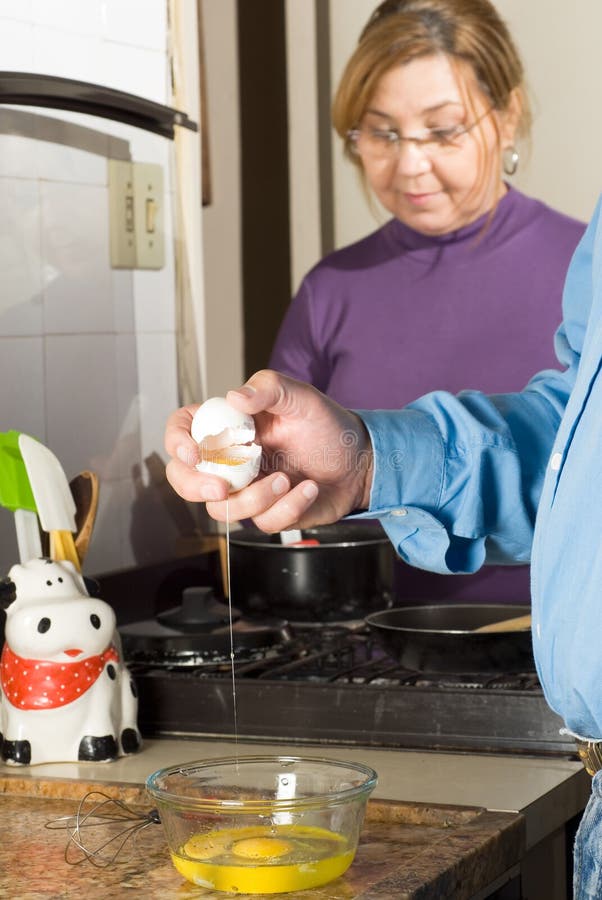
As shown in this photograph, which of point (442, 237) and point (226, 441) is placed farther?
point (442, 237)

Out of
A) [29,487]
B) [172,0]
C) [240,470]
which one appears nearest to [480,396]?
[240,470]

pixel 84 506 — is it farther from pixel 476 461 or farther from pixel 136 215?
pixel 136 215

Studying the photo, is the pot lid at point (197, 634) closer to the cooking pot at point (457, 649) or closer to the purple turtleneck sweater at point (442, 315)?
the cooking pot at point (457, 649)

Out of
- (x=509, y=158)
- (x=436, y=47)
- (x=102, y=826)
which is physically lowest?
(x=102, y=826)

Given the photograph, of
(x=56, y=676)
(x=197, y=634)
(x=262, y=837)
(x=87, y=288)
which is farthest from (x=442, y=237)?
(x=262, y=837)

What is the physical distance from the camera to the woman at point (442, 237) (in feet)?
7.63

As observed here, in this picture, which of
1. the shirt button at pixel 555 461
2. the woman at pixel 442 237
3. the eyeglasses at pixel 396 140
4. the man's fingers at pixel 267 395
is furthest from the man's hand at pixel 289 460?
the eyeglasses at pixel 396 140

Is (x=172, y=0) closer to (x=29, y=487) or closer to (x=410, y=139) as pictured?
(x=410, y=139)

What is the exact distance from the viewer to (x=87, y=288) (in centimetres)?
185

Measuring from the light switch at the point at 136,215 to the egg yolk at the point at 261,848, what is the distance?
112 centimetres

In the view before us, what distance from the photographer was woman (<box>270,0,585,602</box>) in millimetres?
2326

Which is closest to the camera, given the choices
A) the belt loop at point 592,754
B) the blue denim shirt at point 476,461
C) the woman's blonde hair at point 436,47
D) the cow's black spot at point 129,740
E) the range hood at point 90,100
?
the belt loop at point 592,754

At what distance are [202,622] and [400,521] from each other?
42 cm

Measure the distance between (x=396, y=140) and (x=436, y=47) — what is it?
17cm
